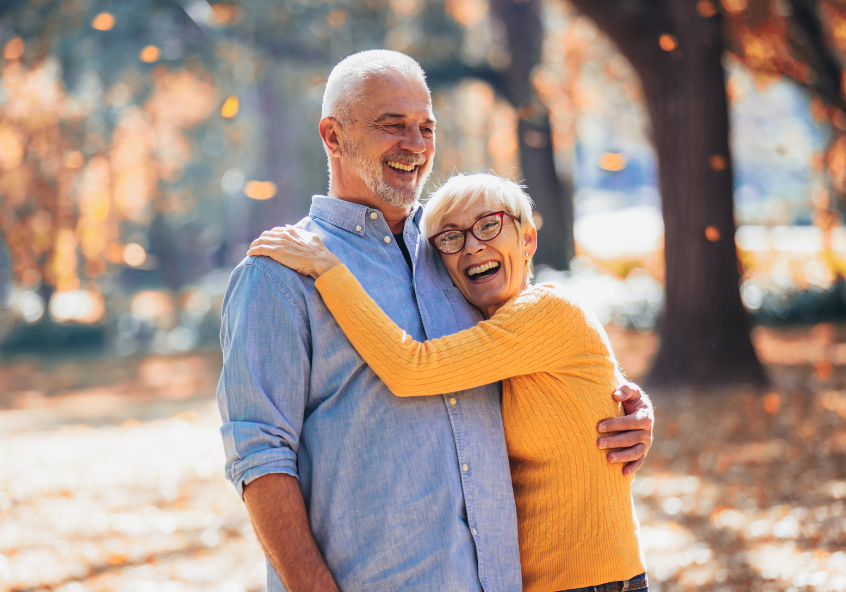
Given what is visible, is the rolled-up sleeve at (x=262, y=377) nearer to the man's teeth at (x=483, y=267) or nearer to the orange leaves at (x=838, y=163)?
the man's teeth at (x=483, y=267)

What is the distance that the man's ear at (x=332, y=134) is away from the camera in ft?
8.46

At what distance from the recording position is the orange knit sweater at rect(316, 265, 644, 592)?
87.9 inches

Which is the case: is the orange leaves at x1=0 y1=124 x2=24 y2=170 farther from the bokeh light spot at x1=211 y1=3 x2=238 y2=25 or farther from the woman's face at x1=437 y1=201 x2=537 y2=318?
the woman's face at x1=437 y1=201 x2=537 y2=318

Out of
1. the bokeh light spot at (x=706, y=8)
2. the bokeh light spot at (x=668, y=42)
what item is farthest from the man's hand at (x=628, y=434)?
the bokeh light spot at (x=706, y=8)

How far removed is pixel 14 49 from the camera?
13.8 metres

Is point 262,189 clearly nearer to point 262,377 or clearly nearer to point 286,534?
point 262,377

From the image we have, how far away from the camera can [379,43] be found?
15320 millimetres

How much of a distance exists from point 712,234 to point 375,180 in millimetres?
7460

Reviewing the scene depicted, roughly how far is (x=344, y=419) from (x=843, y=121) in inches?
512

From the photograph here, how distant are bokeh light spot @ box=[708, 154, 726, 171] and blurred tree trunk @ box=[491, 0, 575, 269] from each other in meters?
4.04

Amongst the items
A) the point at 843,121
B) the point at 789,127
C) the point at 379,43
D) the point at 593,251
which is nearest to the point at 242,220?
the point at 593,251

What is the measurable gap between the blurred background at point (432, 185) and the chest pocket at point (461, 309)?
82 cm

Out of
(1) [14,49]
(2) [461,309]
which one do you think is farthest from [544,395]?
(1) [14,49]

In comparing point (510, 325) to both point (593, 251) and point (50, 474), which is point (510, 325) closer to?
point (50, 474)
